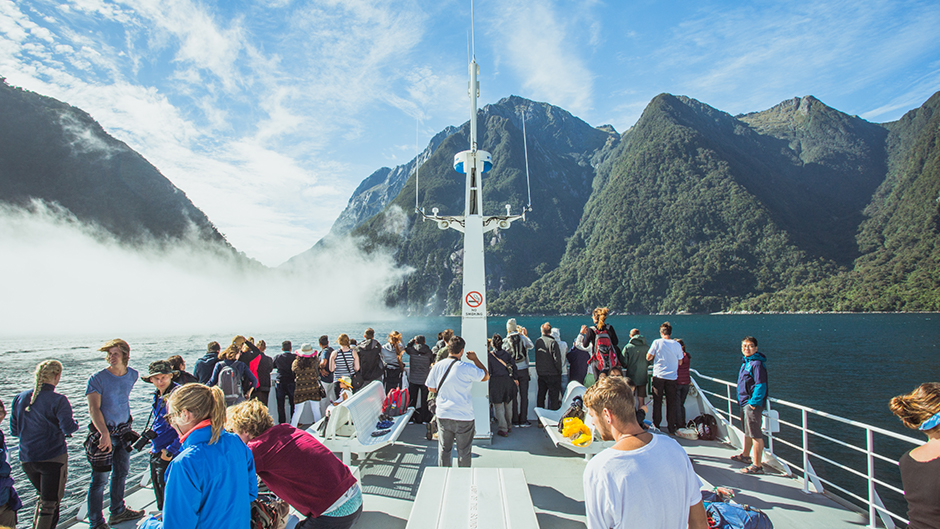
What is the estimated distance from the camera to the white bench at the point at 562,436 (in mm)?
5102

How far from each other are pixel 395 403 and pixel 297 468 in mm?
4650

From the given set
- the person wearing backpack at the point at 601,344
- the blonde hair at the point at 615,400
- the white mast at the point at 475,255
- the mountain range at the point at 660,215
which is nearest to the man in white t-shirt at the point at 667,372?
the person wearing backpack at the point at 601,344

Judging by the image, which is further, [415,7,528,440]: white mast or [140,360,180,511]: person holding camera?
[415,7,528,440]: white mast

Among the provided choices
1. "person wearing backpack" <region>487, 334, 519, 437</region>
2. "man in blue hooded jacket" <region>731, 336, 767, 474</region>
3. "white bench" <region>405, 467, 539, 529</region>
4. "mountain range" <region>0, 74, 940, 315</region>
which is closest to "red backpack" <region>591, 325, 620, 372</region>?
"person wearing backpack" <region>487, 334, 519, 437</region>

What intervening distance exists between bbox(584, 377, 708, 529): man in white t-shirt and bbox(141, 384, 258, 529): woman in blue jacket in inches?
61.7

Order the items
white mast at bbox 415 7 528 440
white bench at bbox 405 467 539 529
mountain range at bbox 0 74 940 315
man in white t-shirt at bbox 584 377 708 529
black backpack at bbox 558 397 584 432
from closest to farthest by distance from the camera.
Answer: man in white t-shirt at bbox 584 377 708 529, white bench at bbox 405 467 539 529, black backpack at bbox 558 397 584 432, white mast at bbox 415 7 528 440, mountain range at bbox 0 74 940 315

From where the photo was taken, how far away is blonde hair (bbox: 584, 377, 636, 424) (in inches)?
→ 73.4

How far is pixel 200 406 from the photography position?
1.92 meters

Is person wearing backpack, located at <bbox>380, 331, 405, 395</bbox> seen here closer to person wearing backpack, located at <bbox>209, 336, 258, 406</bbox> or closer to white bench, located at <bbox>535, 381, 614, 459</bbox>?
person wearing backpack, located at <bbox>209, 336, 258, 406</bbox>

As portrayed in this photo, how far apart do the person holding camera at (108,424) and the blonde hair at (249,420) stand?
78.9 inches

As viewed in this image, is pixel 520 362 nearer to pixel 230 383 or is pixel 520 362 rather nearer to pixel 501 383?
pixel 501 383

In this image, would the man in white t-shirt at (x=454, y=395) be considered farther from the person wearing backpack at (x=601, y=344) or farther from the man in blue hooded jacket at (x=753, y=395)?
the man in blue hooded jacket at (x=753, y=395)

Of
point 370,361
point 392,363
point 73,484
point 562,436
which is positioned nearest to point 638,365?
point 562,436

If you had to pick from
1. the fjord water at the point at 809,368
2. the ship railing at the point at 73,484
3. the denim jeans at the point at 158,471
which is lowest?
the fjord water at the point at 809,368
